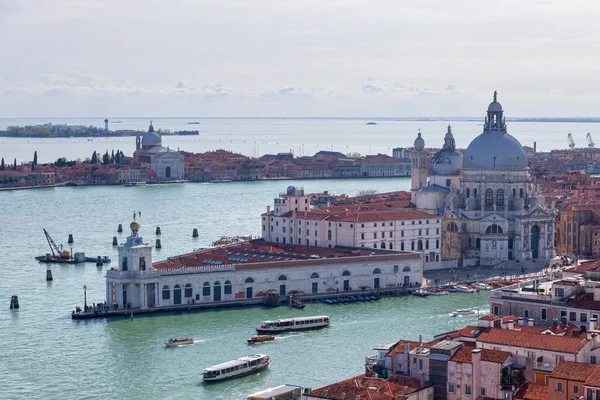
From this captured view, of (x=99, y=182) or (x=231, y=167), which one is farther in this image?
(x=231, y=167)

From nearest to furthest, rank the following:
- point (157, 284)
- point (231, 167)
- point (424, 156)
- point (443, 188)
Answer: point (157, 284), point (443, 188), point (424, 156), point (231, 167)

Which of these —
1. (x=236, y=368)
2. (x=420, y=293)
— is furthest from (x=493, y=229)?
(x=236, y=368)

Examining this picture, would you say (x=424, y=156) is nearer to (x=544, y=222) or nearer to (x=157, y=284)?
(x=544, y=222)

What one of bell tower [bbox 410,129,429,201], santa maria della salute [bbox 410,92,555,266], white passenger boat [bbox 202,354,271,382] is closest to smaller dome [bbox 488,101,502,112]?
santa maria della salute [bbox 410,92,555,266]

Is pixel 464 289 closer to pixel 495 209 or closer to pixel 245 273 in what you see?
pixel 245 273

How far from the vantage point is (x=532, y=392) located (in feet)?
57.6

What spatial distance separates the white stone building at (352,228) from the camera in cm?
3856

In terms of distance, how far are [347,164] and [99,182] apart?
2439 centimetres

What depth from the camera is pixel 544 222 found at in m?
42.6

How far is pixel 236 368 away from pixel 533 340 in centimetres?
691

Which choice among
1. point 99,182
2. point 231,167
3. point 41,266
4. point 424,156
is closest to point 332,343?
point 41,266

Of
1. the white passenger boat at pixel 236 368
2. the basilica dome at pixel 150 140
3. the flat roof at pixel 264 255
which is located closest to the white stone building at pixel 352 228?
the flat roof at pixel 264 255

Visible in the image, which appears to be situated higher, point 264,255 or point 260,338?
point 264,255

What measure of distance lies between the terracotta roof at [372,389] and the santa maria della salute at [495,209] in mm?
23122
